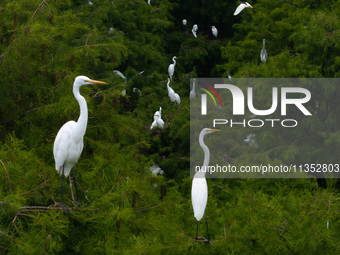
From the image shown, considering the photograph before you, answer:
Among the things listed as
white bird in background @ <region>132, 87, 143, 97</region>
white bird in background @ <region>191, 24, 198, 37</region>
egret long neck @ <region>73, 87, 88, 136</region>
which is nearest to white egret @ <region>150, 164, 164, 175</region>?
white bird in background @ <region>132, 87, 143, 97</region>

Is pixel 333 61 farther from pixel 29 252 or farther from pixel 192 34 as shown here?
pixel 192 34

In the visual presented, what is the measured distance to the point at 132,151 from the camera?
6781 millimetres

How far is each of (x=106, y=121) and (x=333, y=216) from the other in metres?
3.23

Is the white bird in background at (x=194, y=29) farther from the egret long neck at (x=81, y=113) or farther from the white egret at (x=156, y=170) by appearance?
the egret long neck at (x=81, y=113)

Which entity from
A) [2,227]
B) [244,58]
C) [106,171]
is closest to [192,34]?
[244,58]

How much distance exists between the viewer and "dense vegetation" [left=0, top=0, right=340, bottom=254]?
5055 mm

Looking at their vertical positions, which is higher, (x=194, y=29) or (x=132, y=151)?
(x=132, y=151)

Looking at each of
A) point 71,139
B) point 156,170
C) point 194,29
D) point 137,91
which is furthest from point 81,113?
point 194,29

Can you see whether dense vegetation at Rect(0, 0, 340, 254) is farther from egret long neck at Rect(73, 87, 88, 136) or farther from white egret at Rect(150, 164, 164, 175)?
egret long neck at Rect(73, 87, 88, 136)

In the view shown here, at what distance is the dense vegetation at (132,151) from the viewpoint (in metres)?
5.05

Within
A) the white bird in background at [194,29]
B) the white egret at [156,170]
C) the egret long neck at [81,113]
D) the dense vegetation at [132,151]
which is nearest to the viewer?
the dense vegetation at [132,151]

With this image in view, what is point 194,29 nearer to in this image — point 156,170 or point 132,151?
point 156,170

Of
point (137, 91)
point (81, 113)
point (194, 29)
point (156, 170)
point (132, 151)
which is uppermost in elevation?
point (81, 113)

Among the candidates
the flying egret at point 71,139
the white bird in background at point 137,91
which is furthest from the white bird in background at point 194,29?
the flying egret at point 71,139
